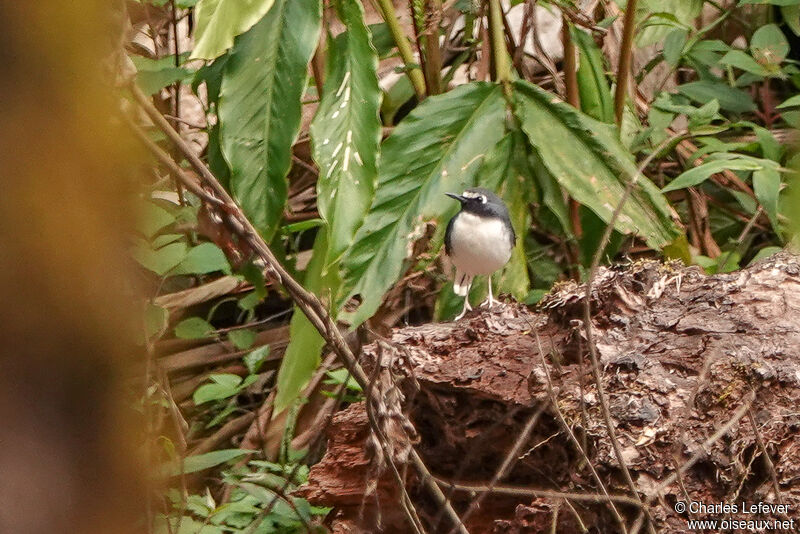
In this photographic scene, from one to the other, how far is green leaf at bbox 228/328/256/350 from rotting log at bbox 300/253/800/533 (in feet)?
7.26

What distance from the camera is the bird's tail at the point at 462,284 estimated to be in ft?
12.1

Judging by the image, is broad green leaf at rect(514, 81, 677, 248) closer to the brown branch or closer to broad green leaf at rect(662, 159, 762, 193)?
broad green leaf at rect(662, 159, 762, 193)

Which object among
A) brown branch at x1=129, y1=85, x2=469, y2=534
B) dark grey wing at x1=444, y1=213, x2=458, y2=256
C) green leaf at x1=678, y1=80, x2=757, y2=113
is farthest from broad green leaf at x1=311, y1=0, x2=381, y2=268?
green leaf at x1=678, y1=80, x2=757, y2=113

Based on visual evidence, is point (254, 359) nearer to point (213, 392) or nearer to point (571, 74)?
point (213, 392)

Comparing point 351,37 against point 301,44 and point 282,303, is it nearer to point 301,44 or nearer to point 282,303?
point 301,44

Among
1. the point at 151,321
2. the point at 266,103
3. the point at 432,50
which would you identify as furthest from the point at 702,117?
the point at 151,321

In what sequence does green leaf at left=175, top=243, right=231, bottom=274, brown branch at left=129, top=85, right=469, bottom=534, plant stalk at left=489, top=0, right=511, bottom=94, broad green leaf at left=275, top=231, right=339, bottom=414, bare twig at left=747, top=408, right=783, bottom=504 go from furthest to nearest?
green leaf at left=175, top=243, right=231, bottom=274, plant stalk at left=489, top=0, right=511, bottom=94, broad green leaf at left=275, top=231, right=339, bottom=414, bare twig at left=747, top=408, right=783, bottom=504, brown branch at left=129, top=85, right=469, bottom=534

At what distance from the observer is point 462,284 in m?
3.73

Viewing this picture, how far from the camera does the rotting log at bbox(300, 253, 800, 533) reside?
82.5 inches

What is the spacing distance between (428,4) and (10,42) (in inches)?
134

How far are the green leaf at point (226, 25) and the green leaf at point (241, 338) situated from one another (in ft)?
7.31

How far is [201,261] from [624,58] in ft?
5.95

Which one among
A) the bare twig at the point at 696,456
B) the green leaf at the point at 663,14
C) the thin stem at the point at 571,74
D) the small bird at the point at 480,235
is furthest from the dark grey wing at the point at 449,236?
the bare twig at the point at 696,456

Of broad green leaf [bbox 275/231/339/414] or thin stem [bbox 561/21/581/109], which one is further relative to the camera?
thin stem [bbox 561/21/581/109]
